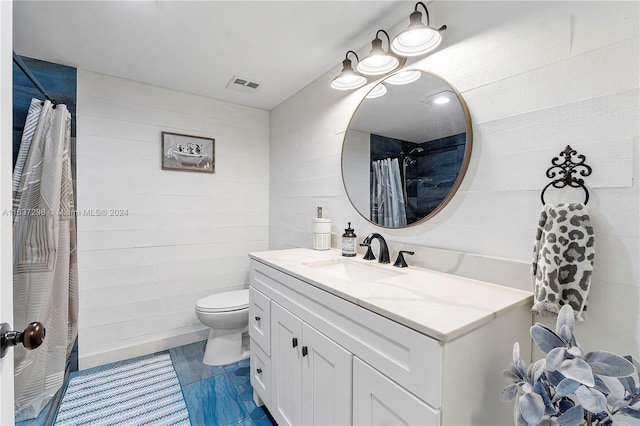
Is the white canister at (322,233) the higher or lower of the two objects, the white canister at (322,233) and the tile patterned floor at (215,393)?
the higher

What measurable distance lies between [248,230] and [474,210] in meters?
2.08

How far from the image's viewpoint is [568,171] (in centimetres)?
96

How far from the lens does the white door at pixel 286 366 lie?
1296mm

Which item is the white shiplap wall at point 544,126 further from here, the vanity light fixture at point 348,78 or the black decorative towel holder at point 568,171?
the vanity light fixture at point 348,78

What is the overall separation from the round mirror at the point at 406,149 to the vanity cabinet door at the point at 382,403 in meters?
0.79

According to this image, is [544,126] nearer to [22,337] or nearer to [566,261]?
[566,261]

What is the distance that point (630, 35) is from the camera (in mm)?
845

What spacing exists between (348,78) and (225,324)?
190 cm

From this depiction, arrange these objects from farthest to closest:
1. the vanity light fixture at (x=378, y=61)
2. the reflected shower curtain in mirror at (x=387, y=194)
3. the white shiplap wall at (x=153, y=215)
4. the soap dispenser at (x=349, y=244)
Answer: the white shiplap wall at (x=153, y=215)
the soap dispenser at (x=349, y=244)
the reflected shower curtain in mirror at (x=387, y=194)
the vanity light fixture at (x=378, y=61)

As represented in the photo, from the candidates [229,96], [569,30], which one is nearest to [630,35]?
[569,30]

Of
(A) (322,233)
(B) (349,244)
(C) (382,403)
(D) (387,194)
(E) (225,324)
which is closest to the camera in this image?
(C) (382,403)

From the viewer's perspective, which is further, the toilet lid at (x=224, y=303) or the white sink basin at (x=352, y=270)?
the toilet lid at (x=224, y=303)

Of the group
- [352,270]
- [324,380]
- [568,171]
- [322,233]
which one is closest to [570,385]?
[568,171]

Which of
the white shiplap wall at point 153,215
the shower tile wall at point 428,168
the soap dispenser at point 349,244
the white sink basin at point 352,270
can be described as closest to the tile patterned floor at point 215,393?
the white shiplap wall at point 153,215
